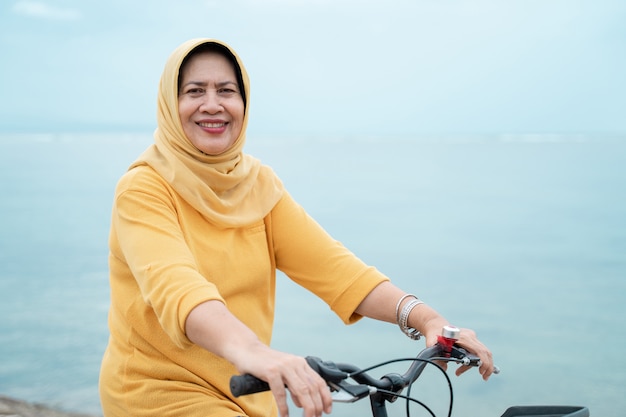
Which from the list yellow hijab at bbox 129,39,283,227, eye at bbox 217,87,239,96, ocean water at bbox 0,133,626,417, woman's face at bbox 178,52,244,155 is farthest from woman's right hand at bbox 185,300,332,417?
ocean water at bbox 0,133,626,417

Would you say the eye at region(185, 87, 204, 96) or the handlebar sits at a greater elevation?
the eye at region(185, 87, 204, 96)

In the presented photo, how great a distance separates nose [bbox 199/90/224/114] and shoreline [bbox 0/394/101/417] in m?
2.16

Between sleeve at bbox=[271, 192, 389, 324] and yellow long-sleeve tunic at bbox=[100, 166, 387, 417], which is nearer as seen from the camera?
yellow long-sleeve tunic at bbox=[100, 166, 387, 417]

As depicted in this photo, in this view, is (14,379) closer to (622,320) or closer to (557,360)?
(557,360)

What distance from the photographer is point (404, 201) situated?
11898 mm

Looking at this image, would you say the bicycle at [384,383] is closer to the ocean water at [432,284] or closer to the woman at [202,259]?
the woman at [202,259]

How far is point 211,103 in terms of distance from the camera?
1.96 meters

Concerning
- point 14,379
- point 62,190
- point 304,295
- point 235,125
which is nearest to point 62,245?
point 304,295

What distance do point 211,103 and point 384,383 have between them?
915 mm

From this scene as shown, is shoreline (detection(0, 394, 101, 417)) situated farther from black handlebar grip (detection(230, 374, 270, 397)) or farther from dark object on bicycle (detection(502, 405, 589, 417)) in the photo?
dark object on bicycle (detection(502, 405, 589, 417))

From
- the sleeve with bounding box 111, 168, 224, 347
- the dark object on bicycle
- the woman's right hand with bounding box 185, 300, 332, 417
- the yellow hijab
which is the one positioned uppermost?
the yellow hijab

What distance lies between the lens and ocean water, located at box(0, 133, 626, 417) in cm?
439

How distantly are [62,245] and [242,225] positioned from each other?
6.92 meters

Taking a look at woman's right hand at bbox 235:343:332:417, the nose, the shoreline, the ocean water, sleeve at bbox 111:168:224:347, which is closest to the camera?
woman's right hand at bbox 235:343:332:417
